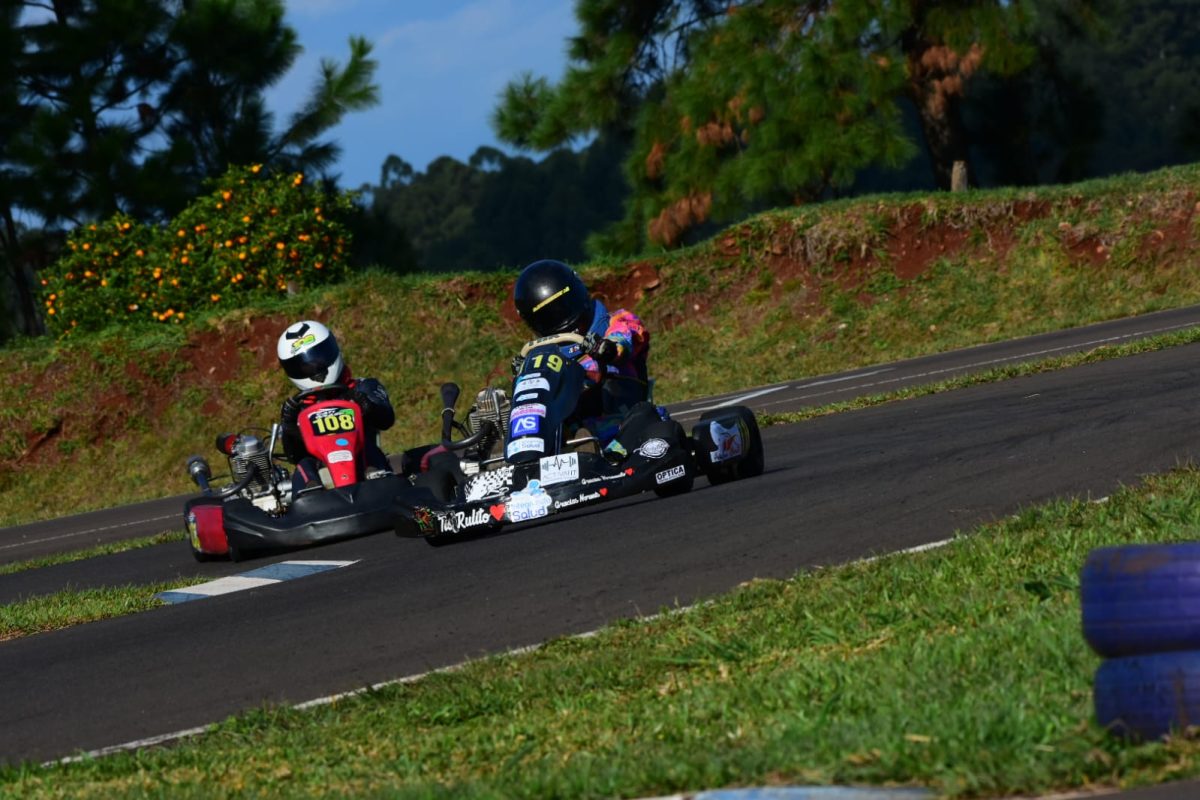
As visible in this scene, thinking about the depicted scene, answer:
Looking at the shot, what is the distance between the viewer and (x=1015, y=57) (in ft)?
82.2

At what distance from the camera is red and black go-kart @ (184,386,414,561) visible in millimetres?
10727

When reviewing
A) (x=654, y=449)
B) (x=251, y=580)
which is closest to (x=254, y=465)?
(x=251, y=580)

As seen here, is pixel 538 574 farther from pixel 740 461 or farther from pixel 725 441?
pixel 740 461

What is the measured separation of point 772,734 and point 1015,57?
2207 centimetres

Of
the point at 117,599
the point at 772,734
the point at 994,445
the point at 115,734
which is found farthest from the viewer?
the point at 994,445

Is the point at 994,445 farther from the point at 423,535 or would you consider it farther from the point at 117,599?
Result: the point at 117,599

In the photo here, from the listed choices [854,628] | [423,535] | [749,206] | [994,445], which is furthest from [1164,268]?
[854,628]

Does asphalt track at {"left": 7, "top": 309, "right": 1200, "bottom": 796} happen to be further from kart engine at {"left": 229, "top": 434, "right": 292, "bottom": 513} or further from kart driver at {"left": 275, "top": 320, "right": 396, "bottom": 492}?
kart driver at {"left": 275, "top": 320, "right": 396, "bottom": 492}

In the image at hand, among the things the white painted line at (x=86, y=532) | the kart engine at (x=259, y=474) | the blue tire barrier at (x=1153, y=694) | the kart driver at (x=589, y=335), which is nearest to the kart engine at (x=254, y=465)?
the kart engine at (x=259, y=474)

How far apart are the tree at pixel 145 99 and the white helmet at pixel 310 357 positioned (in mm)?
18484

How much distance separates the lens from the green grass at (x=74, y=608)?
893cm

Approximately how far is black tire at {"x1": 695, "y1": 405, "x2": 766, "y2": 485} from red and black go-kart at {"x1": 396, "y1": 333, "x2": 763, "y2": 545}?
0.03 feet

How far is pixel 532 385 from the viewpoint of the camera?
9.69m

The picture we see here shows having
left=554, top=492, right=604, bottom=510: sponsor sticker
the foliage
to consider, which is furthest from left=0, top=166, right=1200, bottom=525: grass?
left=554, top=492, right=604, bottom=510: sponsor sticker
